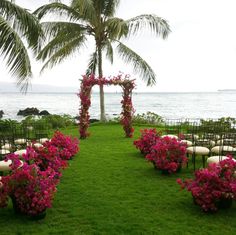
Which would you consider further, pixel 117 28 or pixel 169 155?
pixel 117 28

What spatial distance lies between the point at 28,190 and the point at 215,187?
3.34 metres

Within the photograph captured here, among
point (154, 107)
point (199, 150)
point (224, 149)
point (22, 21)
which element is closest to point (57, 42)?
point (22, 21)

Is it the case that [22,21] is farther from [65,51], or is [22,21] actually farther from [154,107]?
[154,107]

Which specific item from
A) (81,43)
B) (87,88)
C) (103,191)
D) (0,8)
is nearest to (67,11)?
(81,43)

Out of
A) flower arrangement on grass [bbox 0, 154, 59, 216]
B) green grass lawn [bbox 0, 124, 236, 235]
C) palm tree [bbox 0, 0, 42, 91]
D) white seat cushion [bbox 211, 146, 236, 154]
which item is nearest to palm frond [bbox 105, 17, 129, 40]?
palm tree [bbox 0, 0, 42, 91]

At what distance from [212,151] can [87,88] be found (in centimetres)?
713

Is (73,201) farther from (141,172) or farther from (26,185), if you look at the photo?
(141,172)

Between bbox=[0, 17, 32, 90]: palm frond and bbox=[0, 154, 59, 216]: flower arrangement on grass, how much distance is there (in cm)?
421

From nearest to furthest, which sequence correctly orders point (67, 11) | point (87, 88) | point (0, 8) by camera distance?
point (0, 8) < point (87, 88) < point (67, 11)

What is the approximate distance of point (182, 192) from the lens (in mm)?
7215

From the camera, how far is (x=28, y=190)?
18.5ft

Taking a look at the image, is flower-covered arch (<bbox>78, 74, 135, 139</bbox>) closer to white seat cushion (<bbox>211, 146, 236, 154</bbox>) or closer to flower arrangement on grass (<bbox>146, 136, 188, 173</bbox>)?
white seat cushion (<bbox>211, 146, 236, 154</bbox>)

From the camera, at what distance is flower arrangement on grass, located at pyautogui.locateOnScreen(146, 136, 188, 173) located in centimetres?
848

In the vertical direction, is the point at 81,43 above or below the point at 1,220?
above
